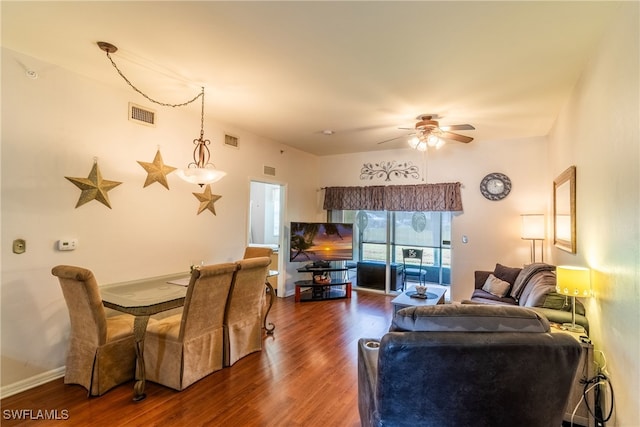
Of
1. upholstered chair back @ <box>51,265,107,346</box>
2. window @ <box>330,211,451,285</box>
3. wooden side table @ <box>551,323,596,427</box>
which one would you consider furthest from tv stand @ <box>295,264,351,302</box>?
wooden side table @ <box>551,323,596,427</box>

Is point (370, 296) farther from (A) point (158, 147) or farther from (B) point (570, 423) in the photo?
(A) point (158, 147)

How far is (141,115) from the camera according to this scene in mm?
3520

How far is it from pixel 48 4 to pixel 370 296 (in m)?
5.61

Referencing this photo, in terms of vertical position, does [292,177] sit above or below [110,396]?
above

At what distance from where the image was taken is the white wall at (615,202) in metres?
1.64

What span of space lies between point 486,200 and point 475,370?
4467 millimetres

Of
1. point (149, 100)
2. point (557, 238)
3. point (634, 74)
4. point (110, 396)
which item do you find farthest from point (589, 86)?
point (110, 396)

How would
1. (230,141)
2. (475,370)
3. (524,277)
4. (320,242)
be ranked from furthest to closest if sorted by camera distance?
(320,242) → (230,141) → (524,277) → (475,370)

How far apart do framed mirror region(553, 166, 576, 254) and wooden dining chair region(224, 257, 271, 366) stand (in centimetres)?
300

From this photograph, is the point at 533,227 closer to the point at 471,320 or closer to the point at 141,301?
the point at 471,320

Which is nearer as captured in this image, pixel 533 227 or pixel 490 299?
pixel 490 299

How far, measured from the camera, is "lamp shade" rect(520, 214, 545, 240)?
4.48 m

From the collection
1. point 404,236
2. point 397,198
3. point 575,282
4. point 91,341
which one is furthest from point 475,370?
point 404,236

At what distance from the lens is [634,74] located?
5.35ft
